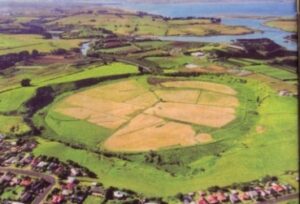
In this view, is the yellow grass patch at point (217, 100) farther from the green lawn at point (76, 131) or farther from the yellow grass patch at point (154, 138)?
the green lawn at point (76, 131)

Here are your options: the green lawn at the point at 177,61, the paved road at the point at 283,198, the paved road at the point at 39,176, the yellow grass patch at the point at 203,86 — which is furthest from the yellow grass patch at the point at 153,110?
the paved road at the point at 283,198

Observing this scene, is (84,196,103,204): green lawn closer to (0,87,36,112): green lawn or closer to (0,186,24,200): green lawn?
(0,186,24,200): green lawn

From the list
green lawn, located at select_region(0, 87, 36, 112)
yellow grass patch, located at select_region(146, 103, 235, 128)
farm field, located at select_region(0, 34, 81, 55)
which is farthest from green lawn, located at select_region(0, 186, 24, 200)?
farm field, located at select_region(0, 34, 81, 55)

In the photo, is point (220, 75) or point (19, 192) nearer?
point (19, 192)

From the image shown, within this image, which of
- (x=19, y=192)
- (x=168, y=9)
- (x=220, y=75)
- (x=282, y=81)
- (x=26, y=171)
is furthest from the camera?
(x=168, y=9)

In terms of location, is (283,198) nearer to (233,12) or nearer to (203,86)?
(203,86)

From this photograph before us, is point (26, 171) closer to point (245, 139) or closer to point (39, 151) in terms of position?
point (39, 151)

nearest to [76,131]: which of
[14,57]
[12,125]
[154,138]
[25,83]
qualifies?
[12,125]

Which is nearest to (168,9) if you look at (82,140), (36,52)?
(36,52)
